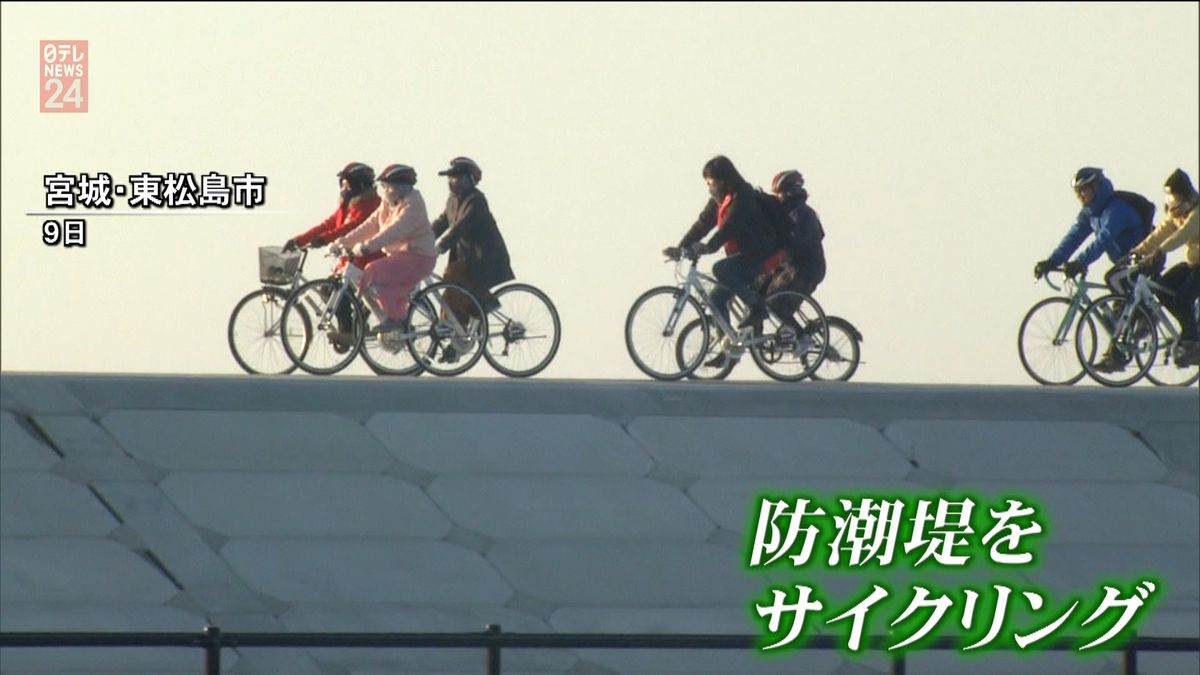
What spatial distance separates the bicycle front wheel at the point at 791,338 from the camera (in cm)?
1630

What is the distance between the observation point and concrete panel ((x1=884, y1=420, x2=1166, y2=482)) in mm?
14484

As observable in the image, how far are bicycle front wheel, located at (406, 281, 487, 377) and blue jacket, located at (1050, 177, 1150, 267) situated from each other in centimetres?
435

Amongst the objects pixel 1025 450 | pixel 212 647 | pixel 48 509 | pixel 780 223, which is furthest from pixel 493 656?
pixel 780 223

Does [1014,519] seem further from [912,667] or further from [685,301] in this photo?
[685,301]

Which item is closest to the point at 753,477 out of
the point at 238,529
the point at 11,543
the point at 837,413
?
the point at 837,413

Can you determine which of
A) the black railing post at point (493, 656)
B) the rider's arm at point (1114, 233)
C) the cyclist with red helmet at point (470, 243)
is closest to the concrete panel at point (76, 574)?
the cyclist with red helmet at point (470, 243)

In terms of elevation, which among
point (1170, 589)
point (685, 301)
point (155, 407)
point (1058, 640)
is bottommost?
point (1058, 640)

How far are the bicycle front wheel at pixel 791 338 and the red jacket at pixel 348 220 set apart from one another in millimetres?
2962

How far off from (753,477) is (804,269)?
262 centimetres

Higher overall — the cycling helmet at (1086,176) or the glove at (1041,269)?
the cycling helmet at (1086,176)

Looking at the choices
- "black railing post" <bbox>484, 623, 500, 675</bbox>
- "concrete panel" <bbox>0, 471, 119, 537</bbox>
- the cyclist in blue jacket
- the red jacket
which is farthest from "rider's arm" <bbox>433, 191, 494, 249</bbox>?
"black railing post" <bbox>484, 623, 500, 675</bbox>

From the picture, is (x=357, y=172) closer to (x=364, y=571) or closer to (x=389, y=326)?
(x=389, y=326)

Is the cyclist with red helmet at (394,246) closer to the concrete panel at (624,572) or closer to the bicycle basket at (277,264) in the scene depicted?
the bicycle basket at (277,264)

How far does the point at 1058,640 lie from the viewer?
25.7 ft
